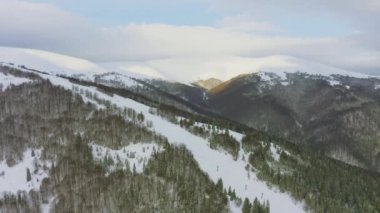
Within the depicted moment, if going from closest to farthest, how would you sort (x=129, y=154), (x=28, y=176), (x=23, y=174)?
1. (x=28, y=176)
2. (x=23, y=174)
3. (x=129, y=154)

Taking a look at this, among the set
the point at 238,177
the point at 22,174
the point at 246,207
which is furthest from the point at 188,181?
the point at 22,174

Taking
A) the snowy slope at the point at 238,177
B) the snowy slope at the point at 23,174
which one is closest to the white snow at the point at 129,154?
the snowy slope at the point at 238,177

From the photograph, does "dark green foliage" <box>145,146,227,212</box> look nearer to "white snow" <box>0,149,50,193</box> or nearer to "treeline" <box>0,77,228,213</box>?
"treeline" <box>0,77,228,213</box>

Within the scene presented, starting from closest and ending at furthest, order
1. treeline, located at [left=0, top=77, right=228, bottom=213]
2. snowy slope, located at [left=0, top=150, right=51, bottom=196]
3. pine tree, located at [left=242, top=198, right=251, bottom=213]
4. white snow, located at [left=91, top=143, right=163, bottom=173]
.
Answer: treeline, located at [left=0, top=77, right=228, bottom=213]
pine tree, located at [left=242, top=198, right=251, bottom=213]
white snow, located at [left=91, top=143, right=163, bottom=173]
snowy slope, located at [left=0, top=150, right=51, bottom=196]

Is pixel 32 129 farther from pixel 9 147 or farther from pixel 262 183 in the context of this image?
pixel 262 183

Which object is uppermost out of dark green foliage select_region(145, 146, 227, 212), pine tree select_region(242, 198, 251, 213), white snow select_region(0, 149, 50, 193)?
dark green foliage select_region(145, 146, 227, 212)

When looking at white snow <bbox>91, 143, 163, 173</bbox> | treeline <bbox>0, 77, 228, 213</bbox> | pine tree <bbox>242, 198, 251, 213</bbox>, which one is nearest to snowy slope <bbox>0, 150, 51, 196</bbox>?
treeline <bbox>0, 77, 228, 213</bbox>

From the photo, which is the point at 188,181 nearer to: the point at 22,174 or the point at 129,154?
the point at 129,154
